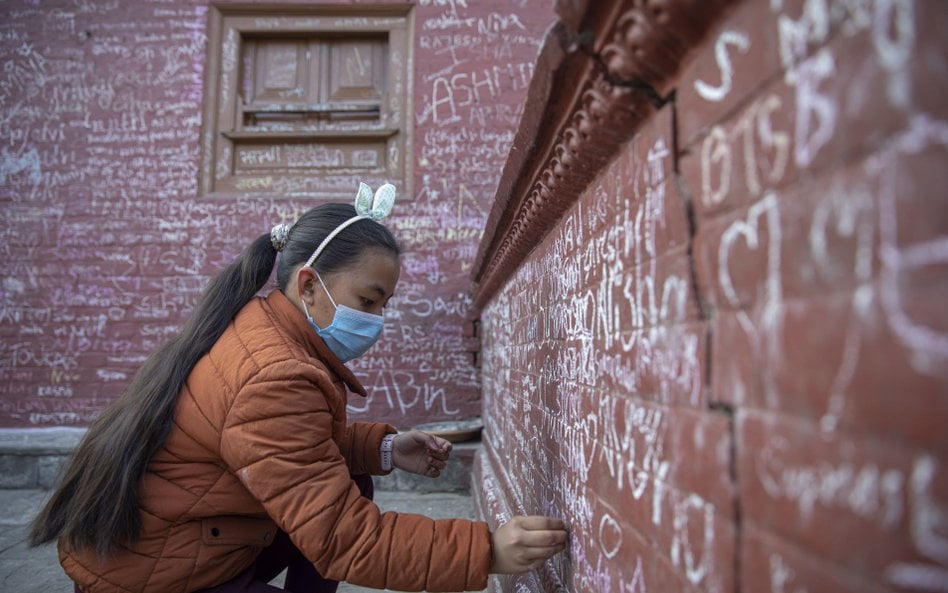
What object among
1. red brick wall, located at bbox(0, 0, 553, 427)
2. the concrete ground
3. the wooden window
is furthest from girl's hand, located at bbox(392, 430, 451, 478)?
the wooden window

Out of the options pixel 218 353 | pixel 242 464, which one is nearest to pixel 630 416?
pixel 242 464

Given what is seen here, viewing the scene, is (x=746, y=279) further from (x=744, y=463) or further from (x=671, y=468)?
(x=671, y=468)

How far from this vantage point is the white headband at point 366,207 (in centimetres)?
196

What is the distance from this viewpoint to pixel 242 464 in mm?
1521

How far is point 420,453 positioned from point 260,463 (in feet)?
3.46

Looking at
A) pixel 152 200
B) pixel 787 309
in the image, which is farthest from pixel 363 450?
pixel 152 200

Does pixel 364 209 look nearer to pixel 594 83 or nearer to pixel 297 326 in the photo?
pixel 297 326

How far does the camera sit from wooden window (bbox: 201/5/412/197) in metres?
5.78

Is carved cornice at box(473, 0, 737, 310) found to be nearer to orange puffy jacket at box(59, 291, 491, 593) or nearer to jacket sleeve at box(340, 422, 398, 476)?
orange puffy jacket at box(59, 291, 491, 593)

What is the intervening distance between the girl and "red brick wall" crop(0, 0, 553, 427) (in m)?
3.41

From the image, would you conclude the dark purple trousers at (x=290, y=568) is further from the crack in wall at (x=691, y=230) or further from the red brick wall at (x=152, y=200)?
the red brick wall at (x=152, y=200)

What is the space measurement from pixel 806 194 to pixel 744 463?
0.92 feet

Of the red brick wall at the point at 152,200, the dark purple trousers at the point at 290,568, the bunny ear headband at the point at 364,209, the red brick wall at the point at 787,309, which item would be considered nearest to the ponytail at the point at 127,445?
the bunny ear headband at the point at 364,209

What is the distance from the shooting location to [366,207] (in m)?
2.12
